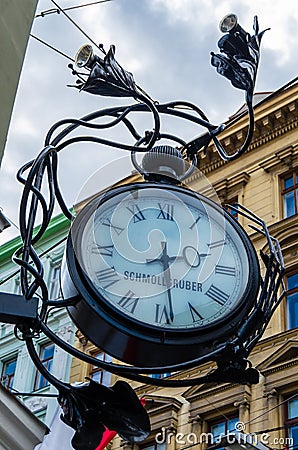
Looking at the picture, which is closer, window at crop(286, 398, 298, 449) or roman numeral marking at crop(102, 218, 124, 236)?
roman numeral marking at crop(102, 218, 124, 236)

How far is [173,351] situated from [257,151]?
17196 mm

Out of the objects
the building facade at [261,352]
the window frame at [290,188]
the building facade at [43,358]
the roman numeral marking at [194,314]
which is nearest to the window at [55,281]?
the roman numeral marking at [194,314]

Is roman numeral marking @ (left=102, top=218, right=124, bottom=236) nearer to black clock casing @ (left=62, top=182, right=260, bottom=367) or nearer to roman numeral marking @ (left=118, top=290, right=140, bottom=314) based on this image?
black clock casing @ (left=62, top=182, right=260, bottom=367)

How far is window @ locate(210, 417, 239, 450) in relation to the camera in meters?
15.7

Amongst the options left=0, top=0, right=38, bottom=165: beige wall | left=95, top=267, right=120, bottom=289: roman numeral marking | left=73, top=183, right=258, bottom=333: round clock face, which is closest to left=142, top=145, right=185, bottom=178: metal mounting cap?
left=73, top=183, right=258, bottom=333: round clock face

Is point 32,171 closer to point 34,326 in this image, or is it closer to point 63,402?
point 34,326

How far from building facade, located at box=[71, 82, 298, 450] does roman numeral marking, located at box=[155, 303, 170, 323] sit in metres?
11.7

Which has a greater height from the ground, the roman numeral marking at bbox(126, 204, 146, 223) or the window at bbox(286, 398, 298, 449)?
the window at bbox(286, 398, 298, 449)

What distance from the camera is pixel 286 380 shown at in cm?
1532

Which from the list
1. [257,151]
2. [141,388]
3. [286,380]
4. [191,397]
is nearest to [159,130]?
[286,380]

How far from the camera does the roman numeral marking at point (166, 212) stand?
2.89 m

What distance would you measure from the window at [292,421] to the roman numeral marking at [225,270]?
11.8 meters

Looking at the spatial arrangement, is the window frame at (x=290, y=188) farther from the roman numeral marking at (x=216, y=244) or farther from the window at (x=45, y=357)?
the roman numeral marking at (x=216, y=244)

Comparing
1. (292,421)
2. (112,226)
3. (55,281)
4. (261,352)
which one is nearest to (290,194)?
(261,352)
